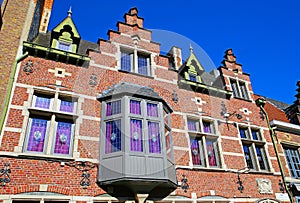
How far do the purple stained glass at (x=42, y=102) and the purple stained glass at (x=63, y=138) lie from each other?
76 centimetres

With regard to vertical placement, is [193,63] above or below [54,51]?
above

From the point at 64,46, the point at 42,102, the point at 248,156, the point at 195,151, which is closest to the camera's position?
the point at 42,102

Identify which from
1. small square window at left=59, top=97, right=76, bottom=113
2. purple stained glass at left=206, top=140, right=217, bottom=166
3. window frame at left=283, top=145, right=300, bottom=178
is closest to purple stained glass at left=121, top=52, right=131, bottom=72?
small square window at left=59, top=97, right=76, bottom=113

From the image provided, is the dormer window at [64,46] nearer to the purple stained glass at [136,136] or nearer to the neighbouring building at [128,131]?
the neighbouring building at [128,131]

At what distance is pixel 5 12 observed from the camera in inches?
379

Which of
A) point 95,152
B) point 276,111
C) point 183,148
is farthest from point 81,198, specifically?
point 276,111

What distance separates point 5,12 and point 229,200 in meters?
11.6

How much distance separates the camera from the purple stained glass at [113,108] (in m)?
8.20

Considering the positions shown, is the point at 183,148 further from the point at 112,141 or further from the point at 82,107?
the point at 82,107

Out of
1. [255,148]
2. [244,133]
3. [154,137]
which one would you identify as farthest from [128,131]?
[255,148]

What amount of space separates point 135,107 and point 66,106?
2.40 metres

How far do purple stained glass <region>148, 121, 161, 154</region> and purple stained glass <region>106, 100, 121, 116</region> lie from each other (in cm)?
120

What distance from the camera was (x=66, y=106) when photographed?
8.20 metres

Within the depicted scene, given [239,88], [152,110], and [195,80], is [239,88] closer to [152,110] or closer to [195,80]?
[195,80]
